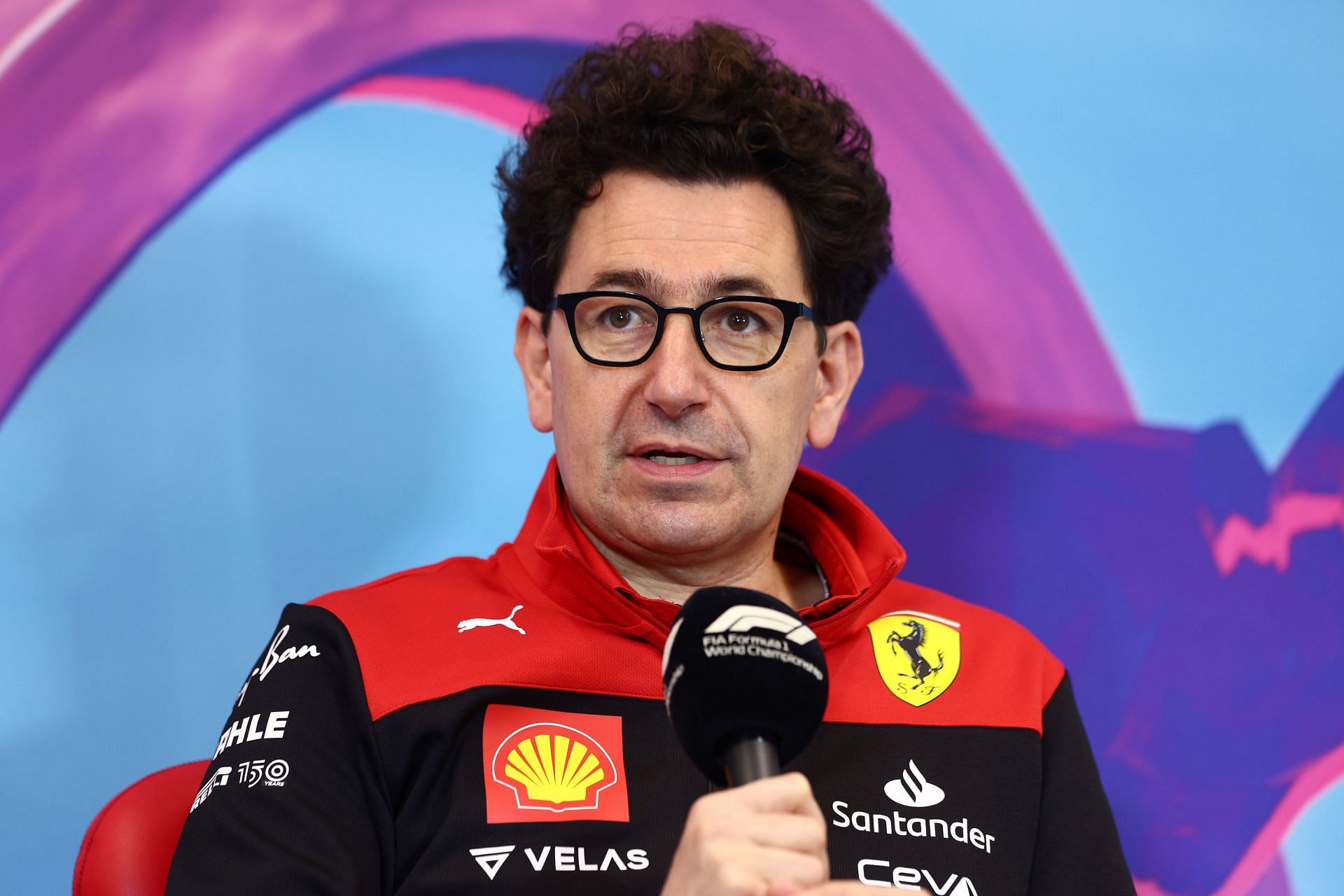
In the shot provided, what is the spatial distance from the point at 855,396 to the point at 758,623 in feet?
4.40

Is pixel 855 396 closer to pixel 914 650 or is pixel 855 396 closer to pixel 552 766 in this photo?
pixel 914 650

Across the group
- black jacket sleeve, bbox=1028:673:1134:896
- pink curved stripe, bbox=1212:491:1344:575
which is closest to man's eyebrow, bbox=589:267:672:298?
black jacket sleeve, bbox=1028:673:1134:896

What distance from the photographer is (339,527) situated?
2273 mm

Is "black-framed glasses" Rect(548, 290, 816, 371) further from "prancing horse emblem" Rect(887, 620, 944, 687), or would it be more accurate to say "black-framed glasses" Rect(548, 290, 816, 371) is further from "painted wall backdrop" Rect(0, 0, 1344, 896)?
"painted wall backdrop" Rect(0, 0, 1344, 896)

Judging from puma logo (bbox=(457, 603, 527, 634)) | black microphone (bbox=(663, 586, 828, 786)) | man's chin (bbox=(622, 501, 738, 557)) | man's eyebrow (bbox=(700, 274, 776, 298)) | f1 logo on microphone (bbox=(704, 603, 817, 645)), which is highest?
man's eyebrow (bbox=(700, 274, 776, 298))

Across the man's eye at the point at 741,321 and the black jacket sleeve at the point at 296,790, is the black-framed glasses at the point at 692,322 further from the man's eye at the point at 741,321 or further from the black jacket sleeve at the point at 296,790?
the black jacket sleeve at the point at 296,790

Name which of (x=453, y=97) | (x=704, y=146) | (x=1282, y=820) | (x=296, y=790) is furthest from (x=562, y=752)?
(x=1282, y=820)

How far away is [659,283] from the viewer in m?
1.80

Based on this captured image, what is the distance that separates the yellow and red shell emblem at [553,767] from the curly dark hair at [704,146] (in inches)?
26.2

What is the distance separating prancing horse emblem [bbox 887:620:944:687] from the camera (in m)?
1.90

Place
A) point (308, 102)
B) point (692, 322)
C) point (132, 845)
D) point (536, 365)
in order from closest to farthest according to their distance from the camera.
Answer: point (132, 845) → point (692, 322) → point (536, 365) → point (308, 102)

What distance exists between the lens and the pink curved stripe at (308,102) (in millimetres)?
2158

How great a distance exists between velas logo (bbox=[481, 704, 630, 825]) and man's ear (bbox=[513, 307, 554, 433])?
47cm

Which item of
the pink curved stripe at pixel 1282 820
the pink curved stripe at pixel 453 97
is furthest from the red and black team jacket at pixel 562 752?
the pink curved stripe at pixel 453 97
